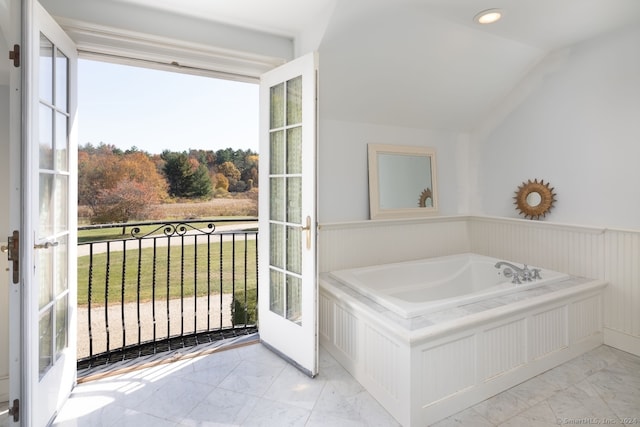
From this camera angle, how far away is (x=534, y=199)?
3.02m

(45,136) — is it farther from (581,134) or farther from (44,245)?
A: (581,134)

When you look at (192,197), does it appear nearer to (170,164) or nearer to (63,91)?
(170,164)

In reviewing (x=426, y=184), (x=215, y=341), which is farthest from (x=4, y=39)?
(x=426, y=184)

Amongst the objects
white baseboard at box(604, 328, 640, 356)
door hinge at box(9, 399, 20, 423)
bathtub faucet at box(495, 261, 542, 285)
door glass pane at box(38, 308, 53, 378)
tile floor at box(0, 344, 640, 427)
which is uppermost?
bathtub faucet at box(495, 261, 542, 285)

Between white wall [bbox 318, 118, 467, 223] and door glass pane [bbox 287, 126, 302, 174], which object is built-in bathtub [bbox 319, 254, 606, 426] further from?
door glass pane [bbox 287, 126, 302, 174]

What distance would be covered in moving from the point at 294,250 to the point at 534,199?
2.34 m

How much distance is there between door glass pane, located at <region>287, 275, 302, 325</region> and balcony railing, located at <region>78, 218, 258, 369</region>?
0.74 metres

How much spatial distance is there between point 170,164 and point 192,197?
0.65 m

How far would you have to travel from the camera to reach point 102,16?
6.12 feet

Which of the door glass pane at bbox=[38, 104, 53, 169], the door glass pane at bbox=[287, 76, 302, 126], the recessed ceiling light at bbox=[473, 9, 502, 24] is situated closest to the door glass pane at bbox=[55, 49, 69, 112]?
the door glass pane at bbox=[38, 104, 53, 169]

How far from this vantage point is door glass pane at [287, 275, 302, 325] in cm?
219

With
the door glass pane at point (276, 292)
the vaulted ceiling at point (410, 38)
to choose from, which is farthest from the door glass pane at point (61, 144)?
the door glass pane at point (276, 292)

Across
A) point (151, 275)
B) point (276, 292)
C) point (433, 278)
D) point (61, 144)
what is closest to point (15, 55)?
point (61, 144)

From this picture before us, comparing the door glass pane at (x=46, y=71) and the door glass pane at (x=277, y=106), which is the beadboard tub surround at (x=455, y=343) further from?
the door glass pane at (x=46, y=71)
